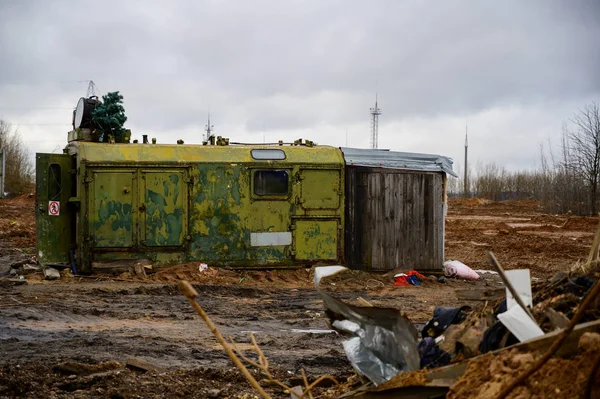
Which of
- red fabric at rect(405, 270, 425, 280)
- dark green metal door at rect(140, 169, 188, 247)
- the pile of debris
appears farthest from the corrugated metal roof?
the pile of debris

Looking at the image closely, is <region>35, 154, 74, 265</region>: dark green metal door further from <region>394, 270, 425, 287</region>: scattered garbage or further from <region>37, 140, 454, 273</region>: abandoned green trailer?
<region>394, 270, 425, 287</region>: scattered garbage

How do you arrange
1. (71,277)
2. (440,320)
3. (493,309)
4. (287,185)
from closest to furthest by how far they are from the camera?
(493,309) → (440,320) → (71,277) → (287,185)

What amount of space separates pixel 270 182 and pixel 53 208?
163 inches

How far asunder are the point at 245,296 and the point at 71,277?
3.44 meters

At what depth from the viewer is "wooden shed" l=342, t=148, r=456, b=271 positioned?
15.6 m

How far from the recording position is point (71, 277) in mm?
14336

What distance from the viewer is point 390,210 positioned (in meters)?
15.7

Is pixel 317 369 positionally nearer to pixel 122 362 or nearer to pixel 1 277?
pixel 122 362

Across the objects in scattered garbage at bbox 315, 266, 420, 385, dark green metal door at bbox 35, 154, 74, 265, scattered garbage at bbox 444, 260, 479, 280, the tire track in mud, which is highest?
dark green metal door at bbox 35, 154, 74, 265

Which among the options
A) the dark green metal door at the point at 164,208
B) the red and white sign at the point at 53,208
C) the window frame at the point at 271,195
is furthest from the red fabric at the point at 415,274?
the red and white sign at the point at 53,208

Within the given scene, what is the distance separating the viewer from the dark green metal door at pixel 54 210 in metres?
14.8

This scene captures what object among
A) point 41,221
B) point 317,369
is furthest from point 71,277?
point 317,369

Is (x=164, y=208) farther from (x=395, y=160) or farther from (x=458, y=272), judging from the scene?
(x=458, y=272)

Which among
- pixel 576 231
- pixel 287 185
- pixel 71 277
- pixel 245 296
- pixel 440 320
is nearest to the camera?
pixel 440 320
